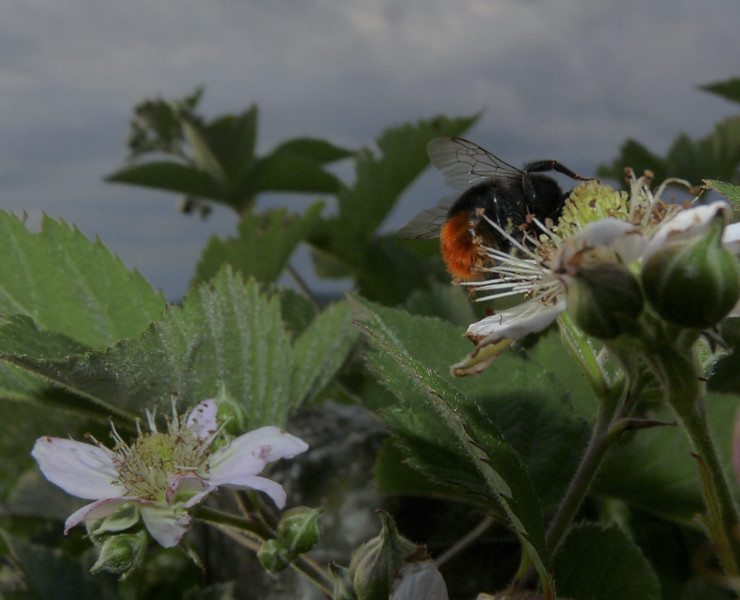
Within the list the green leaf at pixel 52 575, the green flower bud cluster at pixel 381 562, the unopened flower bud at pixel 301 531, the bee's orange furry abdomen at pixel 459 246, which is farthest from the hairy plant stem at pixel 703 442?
the green leaf at pixel 52 575

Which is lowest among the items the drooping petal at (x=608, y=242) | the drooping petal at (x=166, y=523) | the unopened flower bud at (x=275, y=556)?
the unopened flower bud at (x=275, y=556)

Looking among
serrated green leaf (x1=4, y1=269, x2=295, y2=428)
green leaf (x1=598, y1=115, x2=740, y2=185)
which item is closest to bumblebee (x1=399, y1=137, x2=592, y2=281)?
serrated green leaf (x1=4, y1=269, x2=295, y2=428)

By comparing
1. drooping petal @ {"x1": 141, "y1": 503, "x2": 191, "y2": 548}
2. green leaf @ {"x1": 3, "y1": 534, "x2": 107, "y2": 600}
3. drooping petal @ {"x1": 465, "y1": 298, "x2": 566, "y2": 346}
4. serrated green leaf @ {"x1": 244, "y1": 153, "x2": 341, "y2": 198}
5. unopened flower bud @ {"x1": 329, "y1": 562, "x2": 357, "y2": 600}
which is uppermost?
drooping petal @ {"x1": 465, "y1": 298, "x2": 566, "y2": 346}

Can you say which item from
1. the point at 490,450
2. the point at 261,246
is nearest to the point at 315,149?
the point at 261,246

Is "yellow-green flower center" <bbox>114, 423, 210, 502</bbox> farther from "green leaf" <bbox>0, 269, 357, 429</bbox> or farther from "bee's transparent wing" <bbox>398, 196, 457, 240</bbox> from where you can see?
"bee's transparent wing" <bbox>398, 196, 457, 240</bbox>

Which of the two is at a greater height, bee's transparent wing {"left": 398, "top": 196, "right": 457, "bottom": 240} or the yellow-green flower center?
bee's transparent wing {"left": 398, "top": 196, "right": 457, "bottom": 240}

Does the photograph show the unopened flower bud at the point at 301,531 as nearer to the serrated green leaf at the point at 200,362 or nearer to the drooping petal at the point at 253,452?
the drooping petal at the point at 253,452

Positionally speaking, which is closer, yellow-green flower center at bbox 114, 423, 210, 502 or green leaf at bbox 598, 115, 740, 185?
yellow-green flower center at bbox 114, 423, 210, 502
